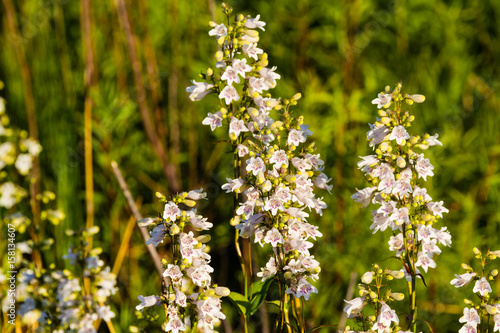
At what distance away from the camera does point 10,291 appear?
1.73 meters

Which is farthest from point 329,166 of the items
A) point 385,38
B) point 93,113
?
point 93,113

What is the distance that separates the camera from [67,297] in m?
1.38

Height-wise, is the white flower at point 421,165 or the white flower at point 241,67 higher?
the white flower at point 241,67

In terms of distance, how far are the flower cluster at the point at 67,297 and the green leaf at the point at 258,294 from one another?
0.44m

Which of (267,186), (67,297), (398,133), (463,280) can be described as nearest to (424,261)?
(463,280)

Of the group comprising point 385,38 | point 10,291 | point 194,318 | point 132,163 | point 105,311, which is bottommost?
point 194,318

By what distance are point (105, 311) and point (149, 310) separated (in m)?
0.19

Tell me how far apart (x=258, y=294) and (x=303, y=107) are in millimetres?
1416

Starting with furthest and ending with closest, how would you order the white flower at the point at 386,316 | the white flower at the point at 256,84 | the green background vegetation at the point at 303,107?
the green background vegetation at the point at 303,107
the white flower at the point at 256,84
the white flower at the point at 386,316

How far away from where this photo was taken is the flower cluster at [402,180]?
1.03 m

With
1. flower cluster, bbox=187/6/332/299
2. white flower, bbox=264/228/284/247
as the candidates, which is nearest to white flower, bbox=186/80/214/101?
flower cluster, bbox=187/6/332/299

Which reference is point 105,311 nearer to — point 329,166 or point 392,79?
point 329,166

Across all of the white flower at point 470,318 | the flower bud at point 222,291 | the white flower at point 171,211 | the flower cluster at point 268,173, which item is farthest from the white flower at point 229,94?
the white flower at point 470,318

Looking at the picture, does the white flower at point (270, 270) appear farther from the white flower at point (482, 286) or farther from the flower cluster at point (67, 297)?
the flower cluster at point (67, 297)
